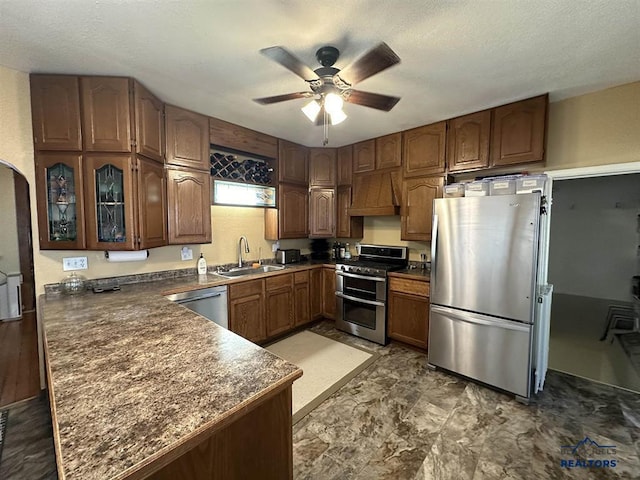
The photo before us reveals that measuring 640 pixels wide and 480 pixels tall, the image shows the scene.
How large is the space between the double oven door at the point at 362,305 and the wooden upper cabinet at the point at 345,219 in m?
0.69

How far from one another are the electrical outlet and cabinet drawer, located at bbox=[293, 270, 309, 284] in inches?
83.9

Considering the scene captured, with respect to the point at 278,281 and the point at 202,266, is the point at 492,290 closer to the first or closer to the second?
the point at 278,281

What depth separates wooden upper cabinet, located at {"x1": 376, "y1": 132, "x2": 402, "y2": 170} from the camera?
11.2 feet

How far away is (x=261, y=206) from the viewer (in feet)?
11.6

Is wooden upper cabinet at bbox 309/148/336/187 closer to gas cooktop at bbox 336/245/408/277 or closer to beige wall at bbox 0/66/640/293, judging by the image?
gas cooktop at bbox 336/245/408/277

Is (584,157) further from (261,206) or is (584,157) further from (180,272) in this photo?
(180,272)

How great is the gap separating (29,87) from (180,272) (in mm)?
1922

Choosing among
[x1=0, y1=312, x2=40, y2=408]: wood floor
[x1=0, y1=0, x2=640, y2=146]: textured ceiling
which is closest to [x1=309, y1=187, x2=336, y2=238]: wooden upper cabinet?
[x1=0, y1=0, x2=640, y2=146]: textured ceiling

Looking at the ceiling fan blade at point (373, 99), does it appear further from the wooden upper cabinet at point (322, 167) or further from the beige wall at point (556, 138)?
the wooden upper cabinet at point (322, 167)

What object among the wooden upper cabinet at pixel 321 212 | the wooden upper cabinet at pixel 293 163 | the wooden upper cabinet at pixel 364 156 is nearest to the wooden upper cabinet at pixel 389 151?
the wooden upper cabinet at pixel 364 156

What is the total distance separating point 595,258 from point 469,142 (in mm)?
4989

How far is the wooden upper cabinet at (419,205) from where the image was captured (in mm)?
3125

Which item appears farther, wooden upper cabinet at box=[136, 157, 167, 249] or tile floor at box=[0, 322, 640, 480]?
wooden upper cabinet at box=[136, 157, 167, 249]

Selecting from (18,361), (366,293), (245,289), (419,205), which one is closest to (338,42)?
(419,205)
